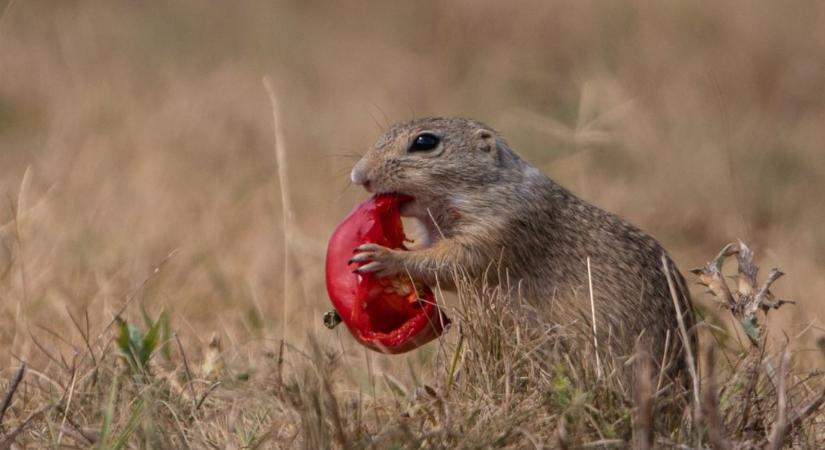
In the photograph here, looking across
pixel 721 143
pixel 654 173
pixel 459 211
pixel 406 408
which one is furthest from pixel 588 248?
pixel 721 143

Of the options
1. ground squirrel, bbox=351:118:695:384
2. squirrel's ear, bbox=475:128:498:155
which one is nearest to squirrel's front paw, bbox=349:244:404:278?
ground squirrel, bbox=351:118:695:384

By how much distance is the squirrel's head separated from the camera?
4.57m

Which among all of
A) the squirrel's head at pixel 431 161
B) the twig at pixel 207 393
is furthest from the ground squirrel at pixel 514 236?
the twig at pixel 207 393

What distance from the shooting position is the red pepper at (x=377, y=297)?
4.14 metres

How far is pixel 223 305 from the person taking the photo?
19.5 feet

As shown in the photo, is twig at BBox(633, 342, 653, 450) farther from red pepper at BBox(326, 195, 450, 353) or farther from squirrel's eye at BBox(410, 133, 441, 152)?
squirrel's eye at BBox(410, 133, 441, 152)

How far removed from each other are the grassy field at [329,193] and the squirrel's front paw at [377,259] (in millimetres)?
283

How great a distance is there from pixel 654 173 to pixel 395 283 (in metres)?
4.46

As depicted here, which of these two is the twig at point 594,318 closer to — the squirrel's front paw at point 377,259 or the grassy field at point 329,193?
the grassy field at point 329,193

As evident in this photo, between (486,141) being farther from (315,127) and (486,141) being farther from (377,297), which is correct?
(315,127)

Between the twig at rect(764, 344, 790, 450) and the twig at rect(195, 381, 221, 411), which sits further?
the twig at rect(195, 381, 221, 411)

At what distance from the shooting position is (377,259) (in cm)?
422

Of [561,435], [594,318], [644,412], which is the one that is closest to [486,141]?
[594,318]

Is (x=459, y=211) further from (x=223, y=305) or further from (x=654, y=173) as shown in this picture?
(x=654, y=173)
